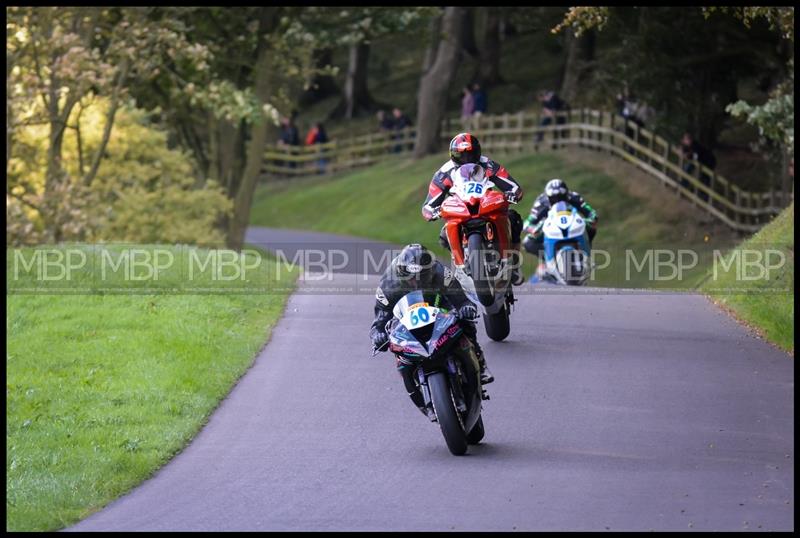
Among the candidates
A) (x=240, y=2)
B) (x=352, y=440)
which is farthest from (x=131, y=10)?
(x=352, y=440)

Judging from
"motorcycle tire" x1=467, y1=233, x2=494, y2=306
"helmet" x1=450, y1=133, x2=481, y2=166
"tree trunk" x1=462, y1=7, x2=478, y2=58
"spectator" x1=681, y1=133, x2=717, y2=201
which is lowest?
"motorcycle tire" x1=467, y1=233, x2=494, y2=306

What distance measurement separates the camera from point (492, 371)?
14430mm

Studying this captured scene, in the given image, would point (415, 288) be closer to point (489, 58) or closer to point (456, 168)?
point (456, 168)

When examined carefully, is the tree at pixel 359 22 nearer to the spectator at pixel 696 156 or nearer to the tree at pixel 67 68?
the tree at pixel 67 68

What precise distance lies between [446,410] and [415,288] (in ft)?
3.21

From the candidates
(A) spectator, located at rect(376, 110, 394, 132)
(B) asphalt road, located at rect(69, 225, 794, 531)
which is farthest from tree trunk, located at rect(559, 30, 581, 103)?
(B) asphalt road, located at rect(69, 225, 794, 531)

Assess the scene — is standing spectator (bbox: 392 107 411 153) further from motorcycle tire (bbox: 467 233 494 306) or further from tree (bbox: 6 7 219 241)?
motorcycle tire (bbox: 467 233 494 306)

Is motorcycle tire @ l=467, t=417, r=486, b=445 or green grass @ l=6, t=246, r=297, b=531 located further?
motorcycle tire @ l=467, t=417, r=486, b=445

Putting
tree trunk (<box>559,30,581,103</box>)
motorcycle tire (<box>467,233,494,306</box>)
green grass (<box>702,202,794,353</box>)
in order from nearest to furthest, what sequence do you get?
motorcycle tire (<box>467,233,494,306</box>), green grass (<box>702,202,794,353</box>), tree trunk (<box>559,30,581,103</box>)

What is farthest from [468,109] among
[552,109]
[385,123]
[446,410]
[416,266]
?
[446,410]

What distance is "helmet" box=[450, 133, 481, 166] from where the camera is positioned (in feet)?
49.7

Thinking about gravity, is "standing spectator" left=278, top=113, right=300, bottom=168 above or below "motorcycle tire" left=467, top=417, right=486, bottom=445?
above

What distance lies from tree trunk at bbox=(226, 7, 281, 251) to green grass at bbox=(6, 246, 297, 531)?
485 inches

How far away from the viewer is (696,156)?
35750 mm
